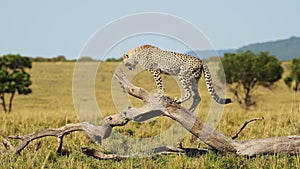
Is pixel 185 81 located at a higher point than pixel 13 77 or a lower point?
lower

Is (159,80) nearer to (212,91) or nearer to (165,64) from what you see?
(165,64)

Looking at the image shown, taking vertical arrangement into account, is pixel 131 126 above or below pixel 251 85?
below

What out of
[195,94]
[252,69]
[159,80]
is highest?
[252,69]

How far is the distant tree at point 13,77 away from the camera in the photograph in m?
34.0

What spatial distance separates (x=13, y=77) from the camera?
34.5 metres

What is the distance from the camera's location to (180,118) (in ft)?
20.5

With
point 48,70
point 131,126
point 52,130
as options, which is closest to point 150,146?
point 52,130

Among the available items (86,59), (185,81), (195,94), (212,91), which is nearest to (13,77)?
(86,59)

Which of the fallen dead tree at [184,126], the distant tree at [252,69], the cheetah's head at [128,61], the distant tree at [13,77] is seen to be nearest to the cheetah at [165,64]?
the cheetah's head at [128,61]

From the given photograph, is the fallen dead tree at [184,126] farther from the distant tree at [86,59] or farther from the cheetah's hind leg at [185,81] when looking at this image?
the distant tree at [86,59]

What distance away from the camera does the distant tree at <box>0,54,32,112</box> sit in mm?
34000

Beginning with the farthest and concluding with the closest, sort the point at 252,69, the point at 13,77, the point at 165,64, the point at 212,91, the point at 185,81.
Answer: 1. the point at 252,69
2. the point at 13,77
3. the point at 212,91
4. the point at 185,81
5. the point at 165,64

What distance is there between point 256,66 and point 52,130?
96.5ft

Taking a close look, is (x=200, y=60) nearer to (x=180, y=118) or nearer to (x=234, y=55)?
(x=180, y=118)
